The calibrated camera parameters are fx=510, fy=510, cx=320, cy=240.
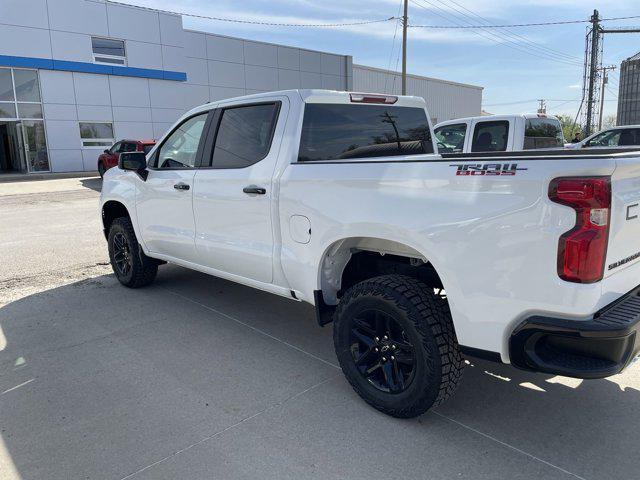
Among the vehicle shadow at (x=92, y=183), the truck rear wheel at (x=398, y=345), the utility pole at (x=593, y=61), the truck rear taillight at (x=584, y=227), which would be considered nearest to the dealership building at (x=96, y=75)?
the vehicle shadow at (x=92, y=183)

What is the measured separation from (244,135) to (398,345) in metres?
2.09

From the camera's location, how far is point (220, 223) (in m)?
4.13

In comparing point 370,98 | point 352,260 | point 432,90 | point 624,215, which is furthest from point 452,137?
point 432,90

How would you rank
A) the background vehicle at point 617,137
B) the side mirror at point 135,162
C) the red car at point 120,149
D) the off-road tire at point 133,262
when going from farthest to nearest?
the red car at point 120,149
the background vehicle at point 617,137
the off-road tire at point 133,262
the side mirror at point 135,162

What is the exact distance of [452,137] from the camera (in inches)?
376

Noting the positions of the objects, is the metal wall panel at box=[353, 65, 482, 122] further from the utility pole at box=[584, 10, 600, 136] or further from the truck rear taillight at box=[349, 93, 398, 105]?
the truck rear taillight at box=[349, 93, 398, 105]

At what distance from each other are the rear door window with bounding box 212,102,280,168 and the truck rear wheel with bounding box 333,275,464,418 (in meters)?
1.40

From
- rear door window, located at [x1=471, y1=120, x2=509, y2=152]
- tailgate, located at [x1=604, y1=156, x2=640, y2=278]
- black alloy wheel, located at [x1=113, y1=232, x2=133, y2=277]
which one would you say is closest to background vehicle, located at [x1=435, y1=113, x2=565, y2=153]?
rear door window, located at [x1=471, y1=120, x2=509, y2=152]

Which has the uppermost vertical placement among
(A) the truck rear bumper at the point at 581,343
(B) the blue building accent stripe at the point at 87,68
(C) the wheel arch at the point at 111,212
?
(B) the blue building accent stripe at the point at 87,68

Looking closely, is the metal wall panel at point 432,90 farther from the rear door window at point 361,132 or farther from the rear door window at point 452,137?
the rear door window at point 361,132

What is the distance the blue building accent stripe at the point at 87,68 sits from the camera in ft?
72.3

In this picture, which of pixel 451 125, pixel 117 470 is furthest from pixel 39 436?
pixel 451 125

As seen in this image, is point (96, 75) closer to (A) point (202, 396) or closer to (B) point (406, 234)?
(A) point (202, 396)

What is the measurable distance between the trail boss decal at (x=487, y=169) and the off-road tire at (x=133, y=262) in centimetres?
395
